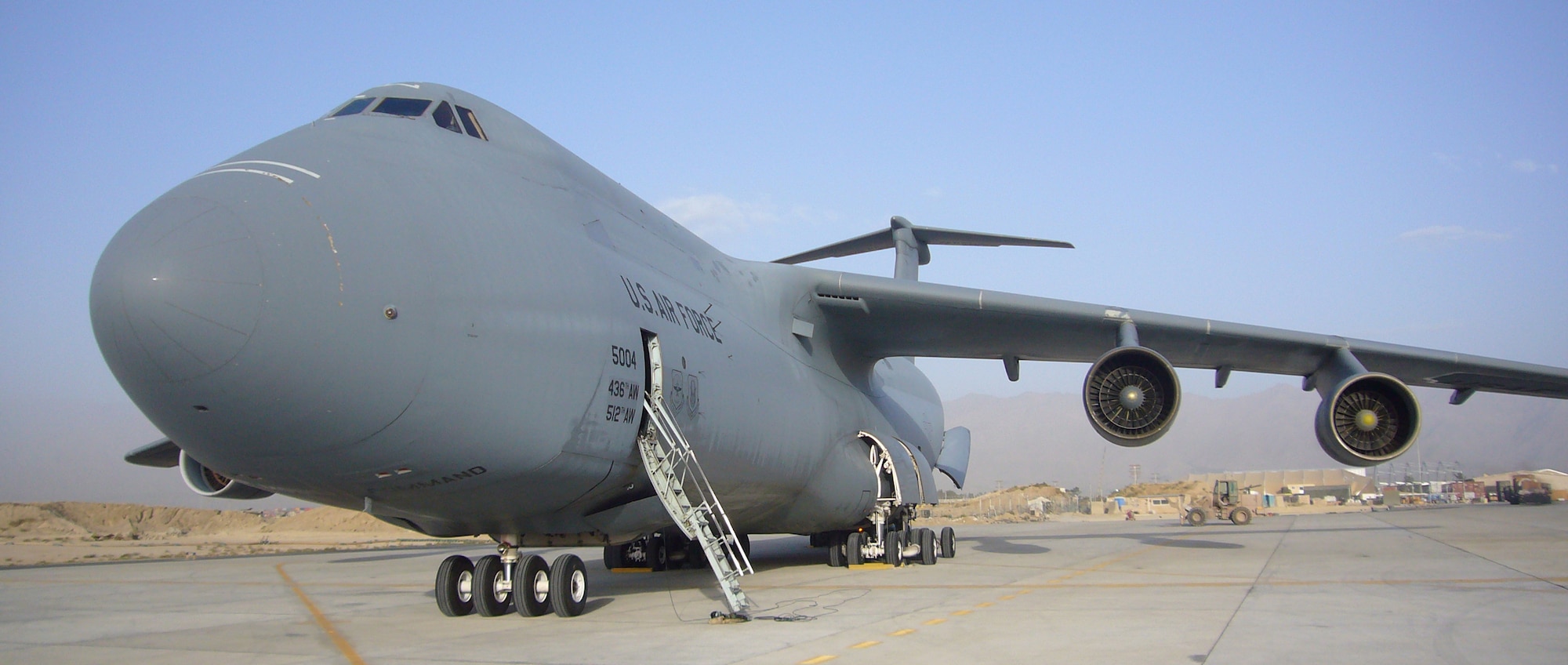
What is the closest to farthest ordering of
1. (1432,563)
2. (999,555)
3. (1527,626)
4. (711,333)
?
(1527,626) → (711,333) → (1432,563) → (999,555)

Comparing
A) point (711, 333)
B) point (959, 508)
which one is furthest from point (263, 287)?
point (959, 508)

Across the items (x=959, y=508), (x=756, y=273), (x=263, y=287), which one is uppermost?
(x=756, y=273)

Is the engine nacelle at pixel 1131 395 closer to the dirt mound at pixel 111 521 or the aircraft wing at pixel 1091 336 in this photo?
the aircraft wing at pixel 1091 336

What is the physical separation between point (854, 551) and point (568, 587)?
5930mm

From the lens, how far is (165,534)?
36438mm

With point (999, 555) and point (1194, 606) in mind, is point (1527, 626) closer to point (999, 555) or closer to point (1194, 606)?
point (1194, 606)

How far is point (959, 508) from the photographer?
5069 centimetres

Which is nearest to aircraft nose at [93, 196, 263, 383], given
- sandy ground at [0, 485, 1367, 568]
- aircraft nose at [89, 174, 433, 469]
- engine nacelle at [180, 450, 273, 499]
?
aircraft nose at [89, 174, 433, 469]

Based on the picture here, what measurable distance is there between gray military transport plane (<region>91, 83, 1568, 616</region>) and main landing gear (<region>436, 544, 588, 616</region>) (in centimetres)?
2

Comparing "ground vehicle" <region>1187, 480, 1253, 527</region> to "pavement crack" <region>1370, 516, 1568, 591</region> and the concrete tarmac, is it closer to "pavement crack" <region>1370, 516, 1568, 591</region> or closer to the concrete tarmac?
"pavement crack" <region>1370, 516, 1568, 591</region>

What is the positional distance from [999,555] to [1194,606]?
23.3 ft

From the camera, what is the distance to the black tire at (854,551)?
13.0 metres

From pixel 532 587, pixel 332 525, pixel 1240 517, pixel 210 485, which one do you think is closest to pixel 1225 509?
pixel 1240 517

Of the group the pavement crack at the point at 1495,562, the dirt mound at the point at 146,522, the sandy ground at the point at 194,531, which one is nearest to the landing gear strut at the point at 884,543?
the pavement crack at the point at 1495,562
